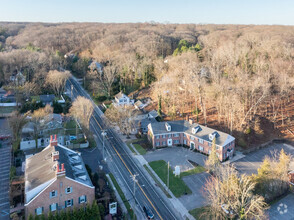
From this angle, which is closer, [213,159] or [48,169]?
[48,169]

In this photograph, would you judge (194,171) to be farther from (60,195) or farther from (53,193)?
(53,193)

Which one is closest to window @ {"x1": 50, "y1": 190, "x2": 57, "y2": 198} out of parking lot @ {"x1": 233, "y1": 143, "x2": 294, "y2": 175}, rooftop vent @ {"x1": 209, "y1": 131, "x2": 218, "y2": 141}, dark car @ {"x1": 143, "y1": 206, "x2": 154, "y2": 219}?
dark car @ {"x1": 143, "y1": 206, "x2": 154, "y2": 219}

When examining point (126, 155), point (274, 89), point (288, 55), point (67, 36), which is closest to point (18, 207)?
point (126, 155)

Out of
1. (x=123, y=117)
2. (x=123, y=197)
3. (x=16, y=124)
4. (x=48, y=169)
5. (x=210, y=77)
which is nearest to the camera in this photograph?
(x=48, y=169)

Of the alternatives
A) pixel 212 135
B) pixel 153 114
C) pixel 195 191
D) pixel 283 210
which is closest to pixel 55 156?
pixel 195 191

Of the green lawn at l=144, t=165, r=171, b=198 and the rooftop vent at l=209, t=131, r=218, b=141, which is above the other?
the rooftop vent at l=209, t=131, r=218, b=141

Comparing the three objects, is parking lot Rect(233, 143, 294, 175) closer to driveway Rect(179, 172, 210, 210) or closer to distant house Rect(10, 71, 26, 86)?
driveway Rect(179, 172, 210, 210)
